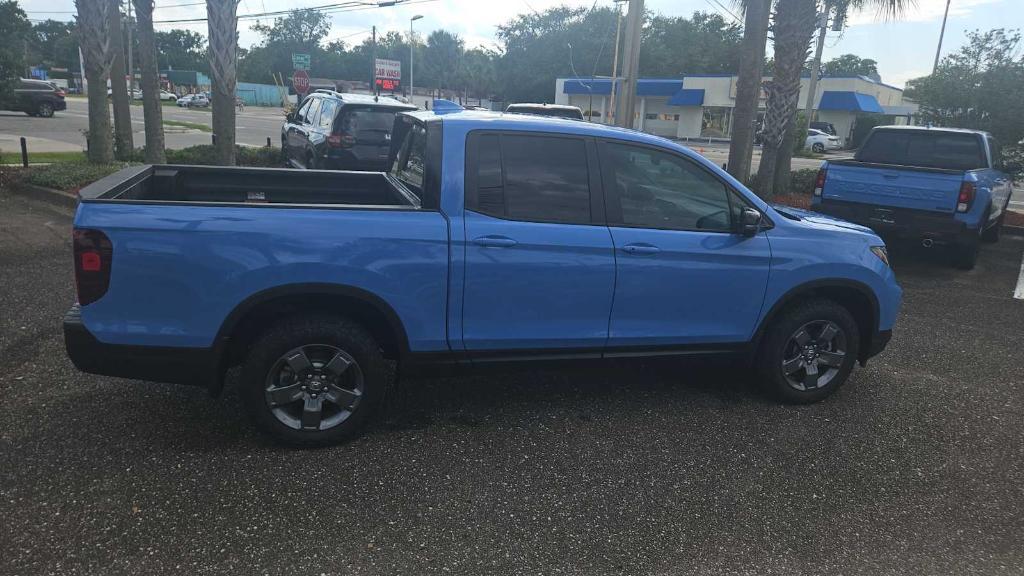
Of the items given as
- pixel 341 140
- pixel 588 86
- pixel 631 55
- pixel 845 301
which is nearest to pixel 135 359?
pixel 845 301

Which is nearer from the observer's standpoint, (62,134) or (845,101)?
(62,134)

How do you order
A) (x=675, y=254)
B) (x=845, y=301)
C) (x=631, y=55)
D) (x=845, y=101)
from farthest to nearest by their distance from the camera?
(x=845, y=101), (x=631, y=55), (x=845, y=301), (x=675, y=254)

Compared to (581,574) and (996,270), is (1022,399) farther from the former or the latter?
(996,270)

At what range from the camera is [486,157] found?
4.02 m

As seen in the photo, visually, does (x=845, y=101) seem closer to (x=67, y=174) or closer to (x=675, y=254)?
(x=67, y=174)

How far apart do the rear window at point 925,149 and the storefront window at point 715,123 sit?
139 feet

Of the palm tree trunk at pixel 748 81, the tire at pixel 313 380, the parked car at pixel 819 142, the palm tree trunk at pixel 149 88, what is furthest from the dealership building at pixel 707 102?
the tire at pixel 313 380

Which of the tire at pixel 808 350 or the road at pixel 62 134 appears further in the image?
the road at pixel 62 134

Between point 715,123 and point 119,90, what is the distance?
145 ft

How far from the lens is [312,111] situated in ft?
38.7

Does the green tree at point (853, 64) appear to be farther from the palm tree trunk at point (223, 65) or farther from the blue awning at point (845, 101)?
the palm tree trunk at point (223, 65)

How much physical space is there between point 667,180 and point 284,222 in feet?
7.50

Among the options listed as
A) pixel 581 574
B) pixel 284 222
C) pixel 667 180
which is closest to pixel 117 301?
pixel 284 222

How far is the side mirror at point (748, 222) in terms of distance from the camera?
430 centimetres
